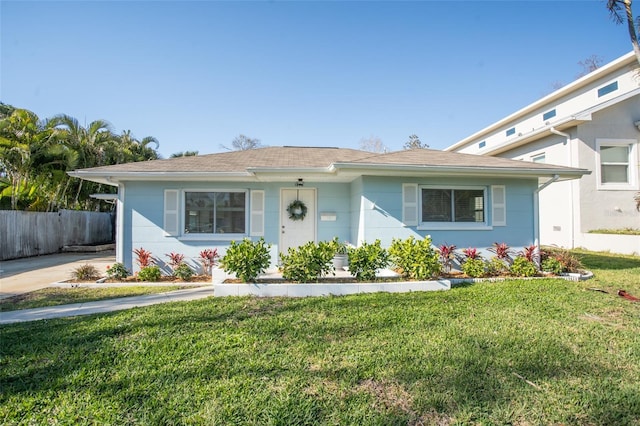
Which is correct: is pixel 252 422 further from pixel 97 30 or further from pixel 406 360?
pixel 97 30

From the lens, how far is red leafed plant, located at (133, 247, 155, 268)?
7820 mm

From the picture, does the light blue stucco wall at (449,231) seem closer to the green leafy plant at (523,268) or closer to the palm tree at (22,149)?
the green leafy plant at (523,268)

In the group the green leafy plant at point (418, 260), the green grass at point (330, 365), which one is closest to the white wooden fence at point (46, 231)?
the green grass at point (330, 365)

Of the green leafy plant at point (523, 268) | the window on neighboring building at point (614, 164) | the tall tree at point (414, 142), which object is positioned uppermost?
the tall tree at point (414, 142)

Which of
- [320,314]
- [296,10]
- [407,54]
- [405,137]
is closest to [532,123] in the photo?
[407,54]

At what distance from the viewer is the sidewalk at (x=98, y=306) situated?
480 centimetres

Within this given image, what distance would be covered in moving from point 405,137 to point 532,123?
27.3 metres

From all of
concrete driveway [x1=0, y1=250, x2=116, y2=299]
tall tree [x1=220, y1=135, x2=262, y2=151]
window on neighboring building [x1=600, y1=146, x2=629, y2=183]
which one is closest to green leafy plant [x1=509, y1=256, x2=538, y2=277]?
window on neighboring building [x1=600, y1=146, x2=629, y2=183]

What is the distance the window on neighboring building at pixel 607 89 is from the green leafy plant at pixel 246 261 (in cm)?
1582

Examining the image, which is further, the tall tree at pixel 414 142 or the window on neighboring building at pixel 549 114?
the tall tree at pixel 414 142

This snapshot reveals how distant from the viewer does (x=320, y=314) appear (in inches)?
183

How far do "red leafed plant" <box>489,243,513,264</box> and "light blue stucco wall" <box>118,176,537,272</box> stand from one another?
17 centimetres

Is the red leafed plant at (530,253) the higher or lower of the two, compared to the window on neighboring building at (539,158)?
lower

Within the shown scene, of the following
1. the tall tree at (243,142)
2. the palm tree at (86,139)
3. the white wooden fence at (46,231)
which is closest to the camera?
the white wooden fence at (46,231)
